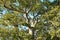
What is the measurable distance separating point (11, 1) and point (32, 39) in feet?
10.9

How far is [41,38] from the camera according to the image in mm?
19641

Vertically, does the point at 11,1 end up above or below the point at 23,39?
above

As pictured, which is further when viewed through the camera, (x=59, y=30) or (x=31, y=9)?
(x=31, y=9)

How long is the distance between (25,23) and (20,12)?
88cm

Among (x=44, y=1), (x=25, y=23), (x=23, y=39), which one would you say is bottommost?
A: (x=23, y=39)

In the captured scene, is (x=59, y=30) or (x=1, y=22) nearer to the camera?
(x=59, y=30)

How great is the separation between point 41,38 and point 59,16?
212cm

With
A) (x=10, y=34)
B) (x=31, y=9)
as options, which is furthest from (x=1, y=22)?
(x=31, y=9)

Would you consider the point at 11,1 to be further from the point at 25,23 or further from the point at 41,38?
the point at 41,38

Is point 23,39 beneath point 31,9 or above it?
beneath

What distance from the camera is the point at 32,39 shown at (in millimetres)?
19891

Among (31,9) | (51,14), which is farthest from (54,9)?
(31,9)

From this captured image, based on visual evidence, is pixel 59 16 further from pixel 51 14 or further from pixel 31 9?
pixel 31 9

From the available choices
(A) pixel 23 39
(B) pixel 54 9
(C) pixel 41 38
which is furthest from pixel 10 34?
(B) pixel 54 9
